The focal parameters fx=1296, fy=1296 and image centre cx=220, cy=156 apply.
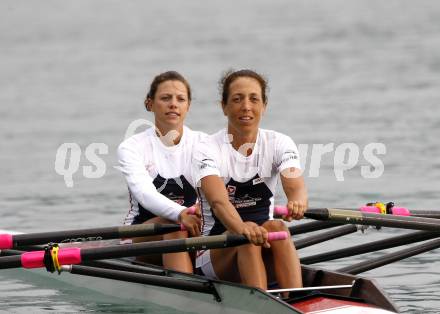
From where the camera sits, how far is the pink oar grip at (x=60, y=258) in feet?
30.2

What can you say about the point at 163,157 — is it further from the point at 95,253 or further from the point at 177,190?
the point at 95,253

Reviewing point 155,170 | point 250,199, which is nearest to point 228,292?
point 250,199

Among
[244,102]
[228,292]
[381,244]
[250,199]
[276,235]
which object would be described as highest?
[244,102]

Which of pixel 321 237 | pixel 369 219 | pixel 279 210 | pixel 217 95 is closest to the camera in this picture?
pixel 369 219

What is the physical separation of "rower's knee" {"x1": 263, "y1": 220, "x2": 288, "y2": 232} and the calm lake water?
5.05 feet

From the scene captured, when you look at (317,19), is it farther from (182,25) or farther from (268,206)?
(268,206)

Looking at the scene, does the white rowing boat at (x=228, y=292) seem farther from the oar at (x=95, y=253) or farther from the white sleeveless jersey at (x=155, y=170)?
the white sleeveless jersey at (x=155, y=170)

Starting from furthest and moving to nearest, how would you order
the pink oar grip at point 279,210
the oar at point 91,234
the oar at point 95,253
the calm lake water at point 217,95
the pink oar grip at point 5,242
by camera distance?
the calm lake water at point 217,95
the pink oar grip at point 5,242
the oar at point 91,234
the pink oar grip at point 279,210
the oar at point 95,253

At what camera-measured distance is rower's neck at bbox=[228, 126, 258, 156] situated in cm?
939

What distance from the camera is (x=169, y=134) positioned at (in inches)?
424

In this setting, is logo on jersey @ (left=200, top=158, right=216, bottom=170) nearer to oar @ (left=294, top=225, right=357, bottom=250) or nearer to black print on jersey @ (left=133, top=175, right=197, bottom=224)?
black print on jersey @ (left=133, top=175, right=197, bottom=224)

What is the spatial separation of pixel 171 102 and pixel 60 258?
2002mm

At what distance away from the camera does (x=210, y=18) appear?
4506 centimetres

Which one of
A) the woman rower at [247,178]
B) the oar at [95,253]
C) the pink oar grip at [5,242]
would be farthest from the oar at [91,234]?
the oar at [95,253]
